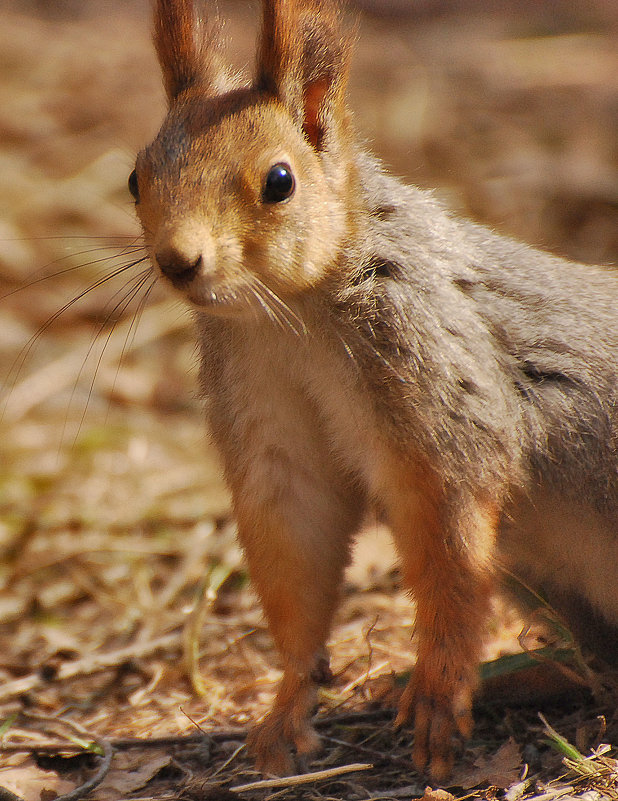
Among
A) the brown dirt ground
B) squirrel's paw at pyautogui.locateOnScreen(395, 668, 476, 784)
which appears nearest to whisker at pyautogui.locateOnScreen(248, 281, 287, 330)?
the brown dirt ground

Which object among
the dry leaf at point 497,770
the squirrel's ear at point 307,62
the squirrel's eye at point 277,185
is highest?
the squirrel's ear at point 307,62

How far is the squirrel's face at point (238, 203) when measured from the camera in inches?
95.6

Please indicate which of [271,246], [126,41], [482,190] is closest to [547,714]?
[271,246]

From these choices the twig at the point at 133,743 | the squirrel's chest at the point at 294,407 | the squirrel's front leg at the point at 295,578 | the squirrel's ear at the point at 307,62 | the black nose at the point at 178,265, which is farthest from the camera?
the twig at the point at 133,743

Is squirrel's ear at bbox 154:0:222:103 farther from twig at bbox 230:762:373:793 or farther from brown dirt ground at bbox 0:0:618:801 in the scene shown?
twig at bbox 230:762:373:793

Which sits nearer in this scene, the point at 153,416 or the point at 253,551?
the point at 253,551

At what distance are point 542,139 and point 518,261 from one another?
4.92 meters

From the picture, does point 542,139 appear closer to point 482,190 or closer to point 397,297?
point 482,190

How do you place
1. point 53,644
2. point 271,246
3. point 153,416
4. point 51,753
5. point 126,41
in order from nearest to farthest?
point 271,246 < point 51,753 < point 53,644 < point 153,416 < point 126,41

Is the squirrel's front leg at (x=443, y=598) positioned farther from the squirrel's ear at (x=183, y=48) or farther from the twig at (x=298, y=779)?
the squirrel's ear at (x=183, y=48)

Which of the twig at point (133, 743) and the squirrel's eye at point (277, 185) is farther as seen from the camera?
the twig at point (133, 743)

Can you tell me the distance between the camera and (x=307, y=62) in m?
2.73

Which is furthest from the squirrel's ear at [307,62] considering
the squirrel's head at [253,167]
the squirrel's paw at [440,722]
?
the squirrel's paw at [440,722]

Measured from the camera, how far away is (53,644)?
3.99 meters
